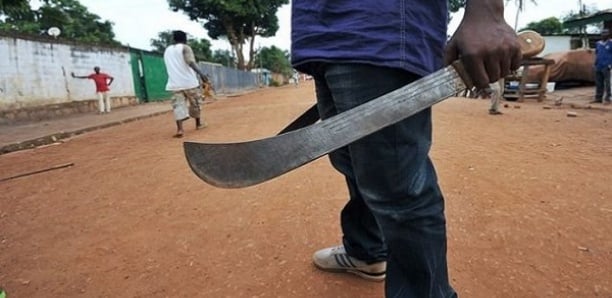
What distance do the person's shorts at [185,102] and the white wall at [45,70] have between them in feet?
18.5

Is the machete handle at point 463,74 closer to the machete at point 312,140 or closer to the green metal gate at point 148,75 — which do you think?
the machete at point 312,140

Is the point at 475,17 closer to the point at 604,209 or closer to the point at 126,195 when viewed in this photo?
the point at 604,209

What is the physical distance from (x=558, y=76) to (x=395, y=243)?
13.5 metres

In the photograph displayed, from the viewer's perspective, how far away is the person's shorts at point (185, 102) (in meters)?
6.09

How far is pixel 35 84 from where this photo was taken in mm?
10297

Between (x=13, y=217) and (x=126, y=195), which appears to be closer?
(x=13, y=217)

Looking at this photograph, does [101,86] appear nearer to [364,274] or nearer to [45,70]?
[45,70]

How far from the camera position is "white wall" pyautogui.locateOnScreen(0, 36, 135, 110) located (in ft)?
31.1

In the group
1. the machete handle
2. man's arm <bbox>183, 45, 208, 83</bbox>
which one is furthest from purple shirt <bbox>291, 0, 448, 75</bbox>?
→ man's arm <bbox>183, 45, 208, 83</bbox>

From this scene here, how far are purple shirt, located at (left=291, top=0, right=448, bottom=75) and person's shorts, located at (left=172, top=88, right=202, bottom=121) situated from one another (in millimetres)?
5302

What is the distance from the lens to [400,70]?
3.34ft

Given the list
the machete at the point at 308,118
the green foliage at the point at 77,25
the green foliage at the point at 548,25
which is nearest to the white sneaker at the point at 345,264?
the machete at the point at 308,118

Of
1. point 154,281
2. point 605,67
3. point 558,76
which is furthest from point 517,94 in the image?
point 154,281

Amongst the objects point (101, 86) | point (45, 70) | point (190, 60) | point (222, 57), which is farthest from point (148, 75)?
point (222, 57)
